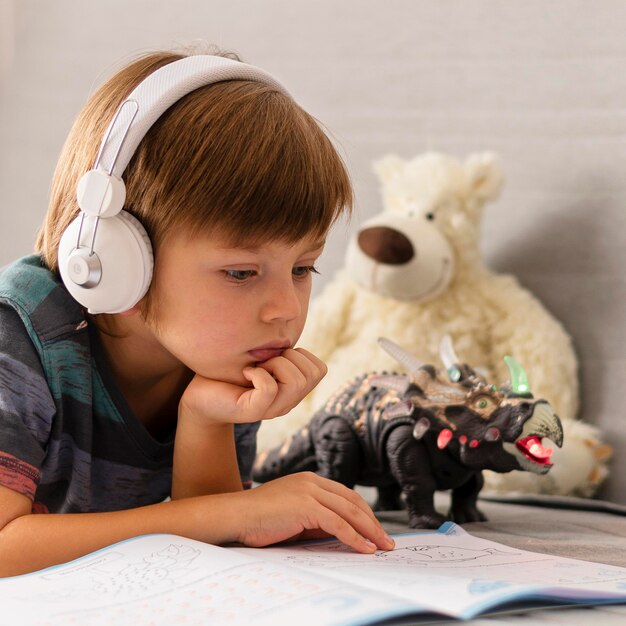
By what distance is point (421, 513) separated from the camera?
943 mm

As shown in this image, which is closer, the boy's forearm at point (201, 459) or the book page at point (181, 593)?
the book page at point (181, 593)

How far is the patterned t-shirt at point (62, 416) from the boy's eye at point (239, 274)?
192 mm

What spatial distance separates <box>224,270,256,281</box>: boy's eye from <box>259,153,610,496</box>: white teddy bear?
1.52 feet

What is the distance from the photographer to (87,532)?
756 millimetres

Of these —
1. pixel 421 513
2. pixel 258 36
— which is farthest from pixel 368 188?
pixel 421 513

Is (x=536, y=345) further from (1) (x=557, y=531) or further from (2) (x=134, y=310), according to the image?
(2) (x=134, y=310)

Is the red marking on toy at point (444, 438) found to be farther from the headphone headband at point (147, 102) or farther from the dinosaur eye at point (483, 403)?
the headphone headband at point (147, 102)

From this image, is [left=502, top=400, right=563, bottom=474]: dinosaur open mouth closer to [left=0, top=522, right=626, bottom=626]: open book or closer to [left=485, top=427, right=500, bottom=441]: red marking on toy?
[left=485, top=427, right=500, bottom=441]: red marking on toy

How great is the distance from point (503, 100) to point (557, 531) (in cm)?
68

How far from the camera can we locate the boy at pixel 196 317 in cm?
76

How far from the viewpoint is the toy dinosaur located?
91 centimetres

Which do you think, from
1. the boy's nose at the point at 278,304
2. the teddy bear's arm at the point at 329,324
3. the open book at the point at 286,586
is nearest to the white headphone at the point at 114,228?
the boy's nose at the point at 278,304

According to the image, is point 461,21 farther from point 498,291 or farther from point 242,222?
point 242,222

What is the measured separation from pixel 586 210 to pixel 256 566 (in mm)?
829
